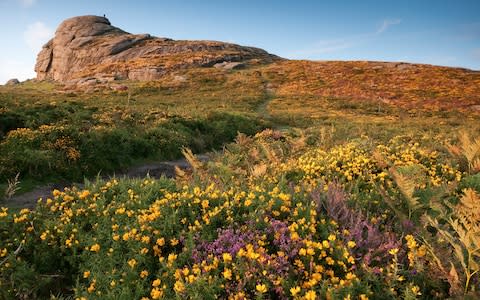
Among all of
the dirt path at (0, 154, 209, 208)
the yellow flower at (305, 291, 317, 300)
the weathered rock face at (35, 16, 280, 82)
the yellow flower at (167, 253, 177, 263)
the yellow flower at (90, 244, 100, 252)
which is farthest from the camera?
the weathered rock face at (35, 16, 280, 82)

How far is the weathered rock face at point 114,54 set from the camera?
7823 centimetres

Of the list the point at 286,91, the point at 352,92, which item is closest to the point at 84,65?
the point at 286,91

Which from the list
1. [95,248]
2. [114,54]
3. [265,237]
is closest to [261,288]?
[265,237]

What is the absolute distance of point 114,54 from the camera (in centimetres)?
9394

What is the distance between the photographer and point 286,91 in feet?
190

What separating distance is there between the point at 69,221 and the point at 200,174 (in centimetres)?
307

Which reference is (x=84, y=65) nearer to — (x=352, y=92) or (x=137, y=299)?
(x=352, y=92)

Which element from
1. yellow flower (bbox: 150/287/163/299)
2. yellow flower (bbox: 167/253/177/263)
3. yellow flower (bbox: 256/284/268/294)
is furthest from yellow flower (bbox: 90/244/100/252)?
yellow flower (bbox: 256/284/268/294)

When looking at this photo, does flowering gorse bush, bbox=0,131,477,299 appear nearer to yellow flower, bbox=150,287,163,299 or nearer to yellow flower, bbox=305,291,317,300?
yellow flower, bbox=150,287,163,299

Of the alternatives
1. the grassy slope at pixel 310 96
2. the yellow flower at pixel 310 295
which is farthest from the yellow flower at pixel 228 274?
the grassy slope at pixel 310 96

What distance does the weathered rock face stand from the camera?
78.2 metres

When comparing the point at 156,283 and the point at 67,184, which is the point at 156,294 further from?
the point at 67,184

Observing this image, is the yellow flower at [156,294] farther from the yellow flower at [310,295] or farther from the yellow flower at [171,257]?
the yellow flower at [310,295]

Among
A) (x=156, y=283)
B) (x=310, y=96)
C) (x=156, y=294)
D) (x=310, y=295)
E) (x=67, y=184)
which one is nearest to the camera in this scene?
(x=310, y=295)
